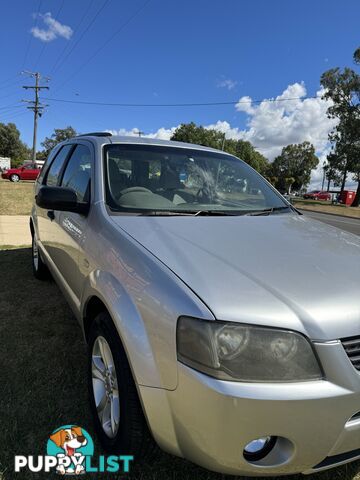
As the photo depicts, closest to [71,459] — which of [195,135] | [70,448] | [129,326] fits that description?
[70,448]

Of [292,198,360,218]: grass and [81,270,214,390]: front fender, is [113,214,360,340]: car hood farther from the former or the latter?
[292,198,360,218]: grass

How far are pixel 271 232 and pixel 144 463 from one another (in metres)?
1.48

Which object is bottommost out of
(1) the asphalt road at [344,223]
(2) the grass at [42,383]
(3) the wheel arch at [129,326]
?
(2) the grass at [42,383]

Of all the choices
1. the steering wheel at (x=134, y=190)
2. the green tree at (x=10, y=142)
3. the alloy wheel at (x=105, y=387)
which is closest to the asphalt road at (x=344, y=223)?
the steering wheel at (x=134, y=190)

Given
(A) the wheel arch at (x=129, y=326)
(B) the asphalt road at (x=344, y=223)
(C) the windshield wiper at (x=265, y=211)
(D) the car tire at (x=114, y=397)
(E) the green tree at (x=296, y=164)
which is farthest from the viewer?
(E) the green tree at (x=296, y=164)

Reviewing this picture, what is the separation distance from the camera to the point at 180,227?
2.32m

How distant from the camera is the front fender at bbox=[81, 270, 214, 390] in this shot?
1573mm

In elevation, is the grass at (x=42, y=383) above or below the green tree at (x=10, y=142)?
below

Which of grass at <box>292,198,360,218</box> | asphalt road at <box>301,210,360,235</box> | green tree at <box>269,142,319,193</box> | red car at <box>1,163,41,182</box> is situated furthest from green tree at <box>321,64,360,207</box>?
green tree at <box>269,142,319,193</box>

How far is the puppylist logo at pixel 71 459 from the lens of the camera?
79.5 inches

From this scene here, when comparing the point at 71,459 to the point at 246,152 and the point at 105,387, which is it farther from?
the point at 246,152

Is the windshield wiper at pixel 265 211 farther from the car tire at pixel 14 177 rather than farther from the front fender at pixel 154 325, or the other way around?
the car tire at pixel 14 177

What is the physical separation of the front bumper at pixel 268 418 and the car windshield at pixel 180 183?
4.32 feet

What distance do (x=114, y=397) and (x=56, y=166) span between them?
2898 mm
